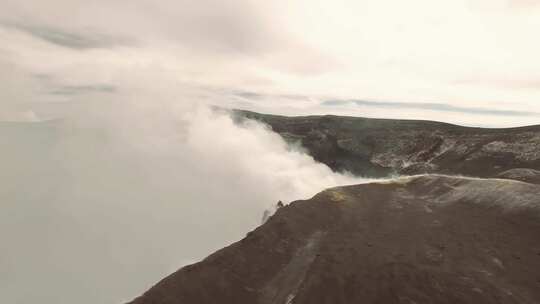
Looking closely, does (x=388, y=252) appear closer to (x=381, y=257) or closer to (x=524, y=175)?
(x=381, y=257)

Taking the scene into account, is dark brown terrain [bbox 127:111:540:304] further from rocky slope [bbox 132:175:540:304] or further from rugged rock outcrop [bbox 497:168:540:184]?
rugged rock outcrop [bbox 497:168:540:184]

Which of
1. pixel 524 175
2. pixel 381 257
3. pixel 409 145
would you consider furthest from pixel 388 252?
pixel 409 145

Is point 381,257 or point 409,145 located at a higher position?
point 409,145

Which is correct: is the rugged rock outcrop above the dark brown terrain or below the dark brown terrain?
above

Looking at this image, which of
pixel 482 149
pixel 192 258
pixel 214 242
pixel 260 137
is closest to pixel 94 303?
pixel 192 258

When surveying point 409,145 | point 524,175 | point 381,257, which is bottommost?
point 381,257

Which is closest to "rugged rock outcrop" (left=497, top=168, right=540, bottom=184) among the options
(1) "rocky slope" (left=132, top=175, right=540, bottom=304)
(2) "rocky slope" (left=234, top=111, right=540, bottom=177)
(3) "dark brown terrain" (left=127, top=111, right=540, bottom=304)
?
(3) "dark brown terrain" (left=127, top=111, right=540, bottom=304)
